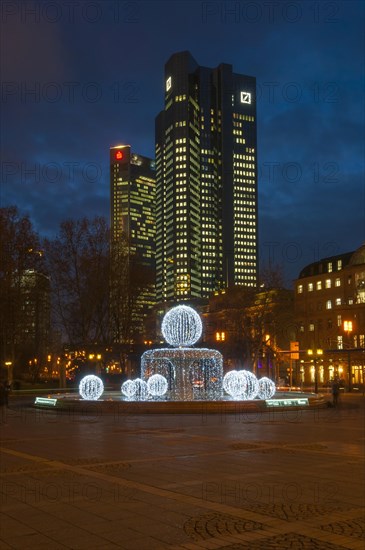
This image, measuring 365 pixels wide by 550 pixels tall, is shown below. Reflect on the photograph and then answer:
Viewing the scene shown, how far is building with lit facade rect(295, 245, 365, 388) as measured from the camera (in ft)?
262

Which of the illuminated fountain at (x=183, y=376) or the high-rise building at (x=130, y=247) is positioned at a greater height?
the high-rise building at (x=130, y=247)

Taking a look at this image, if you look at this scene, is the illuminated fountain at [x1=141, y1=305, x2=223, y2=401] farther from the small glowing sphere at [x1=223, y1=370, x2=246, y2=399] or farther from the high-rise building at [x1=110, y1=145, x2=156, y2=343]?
the high-rise building at [x1=110, y1=145, x2=156, y2=343]

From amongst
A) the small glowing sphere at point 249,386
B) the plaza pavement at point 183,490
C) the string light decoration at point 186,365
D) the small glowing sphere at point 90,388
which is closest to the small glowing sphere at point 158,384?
the string light decoration at point 186,365

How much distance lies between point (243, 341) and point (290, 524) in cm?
6052

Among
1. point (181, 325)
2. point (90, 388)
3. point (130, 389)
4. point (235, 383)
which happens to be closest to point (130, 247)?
point (130, 389)

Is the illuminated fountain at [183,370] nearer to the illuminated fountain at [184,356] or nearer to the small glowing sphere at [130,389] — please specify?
the illuminated fountain at [184,356]

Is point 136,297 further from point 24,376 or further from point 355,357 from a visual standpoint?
point 355,357

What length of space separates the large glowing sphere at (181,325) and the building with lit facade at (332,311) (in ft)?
155

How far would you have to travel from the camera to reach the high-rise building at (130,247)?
182 ft

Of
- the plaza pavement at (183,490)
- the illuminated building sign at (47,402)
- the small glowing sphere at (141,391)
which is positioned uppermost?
the small glowing sphere at (141,391)

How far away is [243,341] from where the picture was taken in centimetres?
6812

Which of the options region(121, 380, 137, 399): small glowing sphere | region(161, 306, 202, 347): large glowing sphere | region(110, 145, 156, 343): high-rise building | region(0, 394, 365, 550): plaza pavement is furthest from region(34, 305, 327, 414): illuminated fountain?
region(110, 145, 156, 343): high-rise building

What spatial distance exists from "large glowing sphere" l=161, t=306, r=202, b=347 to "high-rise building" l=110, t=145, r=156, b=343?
23.3 meters

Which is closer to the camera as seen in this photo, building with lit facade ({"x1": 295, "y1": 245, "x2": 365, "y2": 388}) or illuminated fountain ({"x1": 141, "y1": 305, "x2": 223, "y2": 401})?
illuminated fountain ({"x1": 141, "y1": 305, "x2": 223, "y2": 401})
